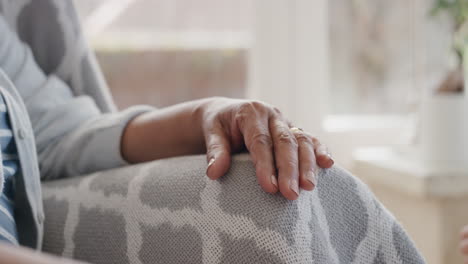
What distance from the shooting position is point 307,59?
1.67 meters

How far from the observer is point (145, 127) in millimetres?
719

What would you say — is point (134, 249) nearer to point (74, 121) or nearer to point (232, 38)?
point (74, 121)

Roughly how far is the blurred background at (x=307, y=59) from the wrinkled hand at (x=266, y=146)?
2.95 ft

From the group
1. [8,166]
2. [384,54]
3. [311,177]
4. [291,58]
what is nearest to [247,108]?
[311,177]

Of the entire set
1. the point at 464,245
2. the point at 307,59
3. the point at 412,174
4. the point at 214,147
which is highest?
the point at 214,147

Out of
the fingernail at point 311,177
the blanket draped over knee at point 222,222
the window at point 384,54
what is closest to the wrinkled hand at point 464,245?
the blanket draped over knee at point 222,222

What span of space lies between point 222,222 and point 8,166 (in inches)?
13.1

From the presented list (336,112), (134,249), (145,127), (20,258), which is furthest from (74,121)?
(336,112)

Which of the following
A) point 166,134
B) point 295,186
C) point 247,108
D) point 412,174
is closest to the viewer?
point 295,186

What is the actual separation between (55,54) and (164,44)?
2.46 feet

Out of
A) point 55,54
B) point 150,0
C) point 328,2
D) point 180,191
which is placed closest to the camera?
point 180,191

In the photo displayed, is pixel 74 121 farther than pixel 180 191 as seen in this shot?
Yes

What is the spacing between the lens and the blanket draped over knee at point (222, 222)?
1.46ft

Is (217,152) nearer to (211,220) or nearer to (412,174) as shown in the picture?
(211,220)
